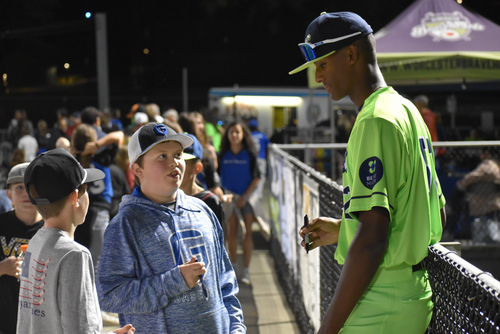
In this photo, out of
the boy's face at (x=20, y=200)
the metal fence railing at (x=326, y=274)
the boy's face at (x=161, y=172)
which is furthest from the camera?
the boy's face at (x=20, y=200)

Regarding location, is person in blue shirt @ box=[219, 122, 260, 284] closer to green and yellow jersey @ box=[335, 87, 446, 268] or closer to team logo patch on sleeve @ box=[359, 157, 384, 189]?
green and yellow jersey @ box=[335, 87, 446, 268]

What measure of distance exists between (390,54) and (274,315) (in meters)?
Result: 4.32

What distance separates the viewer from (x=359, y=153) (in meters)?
1.91

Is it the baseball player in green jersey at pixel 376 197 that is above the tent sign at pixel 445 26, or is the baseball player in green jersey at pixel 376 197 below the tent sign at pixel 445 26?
below

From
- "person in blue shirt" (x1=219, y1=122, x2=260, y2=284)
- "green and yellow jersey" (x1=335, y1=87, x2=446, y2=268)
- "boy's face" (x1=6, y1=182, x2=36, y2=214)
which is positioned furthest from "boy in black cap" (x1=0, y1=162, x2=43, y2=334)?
"person in blue shirt" (x1=219, y1=122, x2=260, y2=284)

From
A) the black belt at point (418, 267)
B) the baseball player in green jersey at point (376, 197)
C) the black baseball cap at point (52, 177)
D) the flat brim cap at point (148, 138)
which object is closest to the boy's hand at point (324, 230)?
the baseball player in green jersey at point (376, 197)

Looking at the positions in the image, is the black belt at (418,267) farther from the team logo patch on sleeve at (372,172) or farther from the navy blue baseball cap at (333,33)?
the navy blue baseball cap at (333,33)

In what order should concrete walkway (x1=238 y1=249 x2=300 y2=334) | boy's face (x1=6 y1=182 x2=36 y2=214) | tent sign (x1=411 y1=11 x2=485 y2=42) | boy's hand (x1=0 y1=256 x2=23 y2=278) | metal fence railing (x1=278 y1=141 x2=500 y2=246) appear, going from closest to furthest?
boy's hand (x1=0 y1=256 x2=23 y2=278)
boy's face (x1=6 y1=182 x2=36 y2=214)
concrete walkway (x1=238 y1=249 x2=300 y2=334)
metal fence railing (x1=278 y1=141 x2=500 y2=246)
tent sign (x1=411 y1=11 x2=485 y2=42)

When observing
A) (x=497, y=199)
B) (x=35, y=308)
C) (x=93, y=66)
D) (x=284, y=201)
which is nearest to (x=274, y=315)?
(x=284, y=201)

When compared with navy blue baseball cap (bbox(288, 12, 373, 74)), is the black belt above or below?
below

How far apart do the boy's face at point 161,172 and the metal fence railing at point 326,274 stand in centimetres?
121

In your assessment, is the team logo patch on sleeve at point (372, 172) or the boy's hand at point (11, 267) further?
the boy's hand at point (11, 267)

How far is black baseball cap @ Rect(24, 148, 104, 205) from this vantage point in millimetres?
2348

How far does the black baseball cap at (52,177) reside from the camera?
7.70 feet
